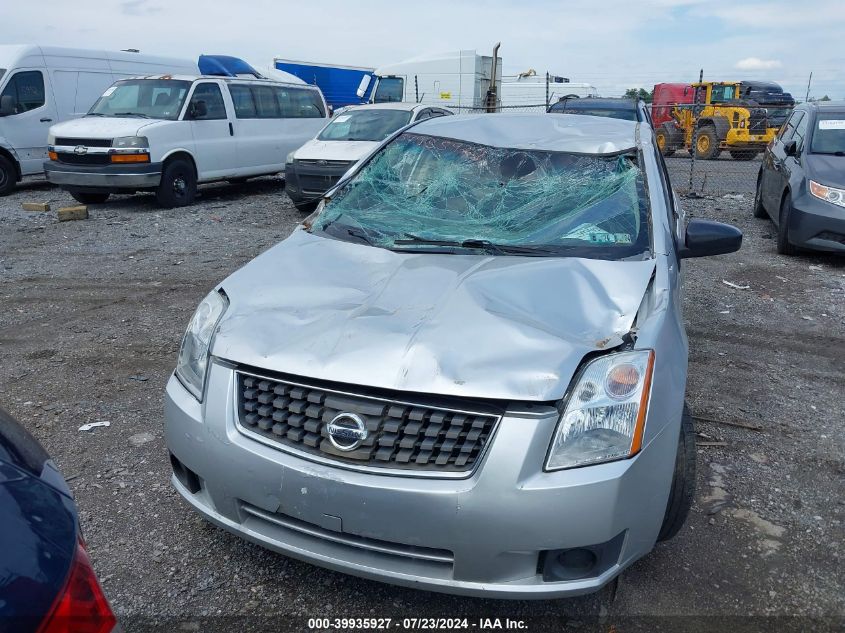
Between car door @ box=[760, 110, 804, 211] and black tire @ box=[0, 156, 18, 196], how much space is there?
39.4 feet

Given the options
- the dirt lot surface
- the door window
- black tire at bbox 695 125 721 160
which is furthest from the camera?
black tire at bbox 695 125 721 160

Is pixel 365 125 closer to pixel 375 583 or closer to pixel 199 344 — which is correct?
pixel 199 344

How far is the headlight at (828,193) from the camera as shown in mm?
7246

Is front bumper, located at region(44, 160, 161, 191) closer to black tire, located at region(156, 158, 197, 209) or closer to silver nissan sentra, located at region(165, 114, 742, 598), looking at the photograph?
black tire, located at region(156, 158, 197, 209)

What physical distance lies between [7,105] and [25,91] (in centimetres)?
45

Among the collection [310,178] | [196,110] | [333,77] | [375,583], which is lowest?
[375,583]

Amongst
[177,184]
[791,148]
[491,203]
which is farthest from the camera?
[177,184]

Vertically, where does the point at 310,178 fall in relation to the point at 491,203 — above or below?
below

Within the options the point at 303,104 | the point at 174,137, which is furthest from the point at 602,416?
the point at 303,104

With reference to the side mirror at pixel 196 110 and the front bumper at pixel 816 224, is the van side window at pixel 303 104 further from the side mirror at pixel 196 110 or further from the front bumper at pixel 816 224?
the front bumper at pixel 816 224

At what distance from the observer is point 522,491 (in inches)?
77.4

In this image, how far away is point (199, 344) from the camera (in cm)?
256

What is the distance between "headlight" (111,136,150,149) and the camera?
9.84 metres

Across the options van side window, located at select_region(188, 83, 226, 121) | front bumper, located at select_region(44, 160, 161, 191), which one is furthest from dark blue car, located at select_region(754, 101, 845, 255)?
front bumper, located at select_region(44, 160, 161, 191)
